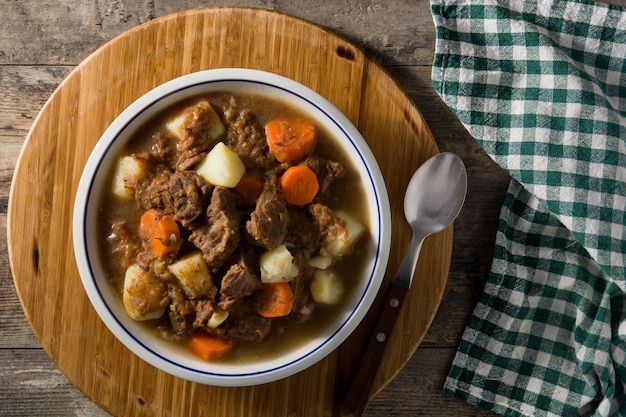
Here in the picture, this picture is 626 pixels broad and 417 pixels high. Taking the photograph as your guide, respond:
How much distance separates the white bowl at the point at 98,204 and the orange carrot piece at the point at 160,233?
0.26m

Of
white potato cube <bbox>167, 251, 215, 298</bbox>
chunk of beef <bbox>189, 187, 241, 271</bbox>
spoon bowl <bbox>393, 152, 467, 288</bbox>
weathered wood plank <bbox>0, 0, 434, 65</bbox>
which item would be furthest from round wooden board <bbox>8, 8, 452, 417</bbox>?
chunk of beef <bbox>189, 187, 241, 271</bbox>

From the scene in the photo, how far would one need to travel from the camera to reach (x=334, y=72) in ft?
9.63

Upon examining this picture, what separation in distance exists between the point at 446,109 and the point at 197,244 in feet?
4.96

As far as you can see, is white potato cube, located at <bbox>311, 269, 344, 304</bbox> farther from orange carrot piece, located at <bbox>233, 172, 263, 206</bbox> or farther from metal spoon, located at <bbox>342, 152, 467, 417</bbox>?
orange carrot piece, located at <bbox>233, 172, 263, 206</bbox>

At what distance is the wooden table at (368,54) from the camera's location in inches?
123

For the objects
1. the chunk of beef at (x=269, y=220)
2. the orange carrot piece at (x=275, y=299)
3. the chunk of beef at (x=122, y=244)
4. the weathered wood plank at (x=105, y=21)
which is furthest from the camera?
the weathered wood plank at (x=105, y=21)

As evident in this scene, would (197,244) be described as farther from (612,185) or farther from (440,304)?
(612,185)

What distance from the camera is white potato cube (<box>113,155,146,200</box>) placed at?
2.62 m

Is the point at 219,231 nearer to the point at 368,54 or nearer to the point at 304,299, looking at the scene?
the point at 304,299

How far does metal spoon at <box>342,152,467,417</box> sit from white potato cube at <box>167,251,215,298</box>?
0.84 metres

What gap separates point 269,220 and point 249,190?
25cm

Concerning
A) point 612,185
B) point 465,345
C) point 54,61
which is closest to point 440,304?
point 465,345

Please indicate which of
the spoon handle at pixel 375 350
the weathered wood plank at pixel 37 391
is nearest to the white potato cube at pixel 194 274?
the spoon handle at pixel 375 350

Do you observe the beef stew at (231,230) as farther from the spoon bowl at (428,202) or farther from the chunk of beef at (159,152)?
the spoon bowl at (428,202)
